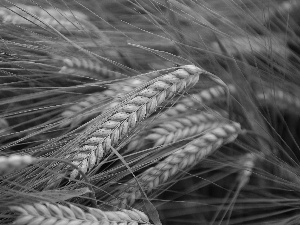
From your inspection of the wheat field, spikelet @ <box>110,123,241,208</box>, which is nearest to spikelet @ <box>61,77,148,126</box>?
the wheat field

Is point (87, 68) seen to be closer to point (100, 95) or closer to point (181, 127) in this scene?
point (100, 95)

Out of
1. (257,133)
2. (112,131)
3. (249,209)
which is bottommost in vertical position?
(249,209)

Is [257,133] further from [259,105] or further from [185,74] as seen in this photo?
[185,74]

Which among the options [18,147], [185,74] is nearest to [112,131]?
[185,74]

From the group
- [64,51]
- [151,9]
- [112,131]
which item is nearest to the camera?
[112,131]

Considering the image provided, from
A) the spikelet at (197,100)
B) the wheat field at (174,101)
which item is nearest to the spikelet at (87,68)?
the wheat field at (174,101)

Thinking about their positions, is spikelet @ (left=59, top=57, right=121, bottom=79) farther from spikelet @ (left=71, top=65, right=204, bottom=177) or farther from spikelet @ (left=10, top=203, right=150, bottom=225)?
spikelet @ (left=10, top=203, right=150, bottom=225)
